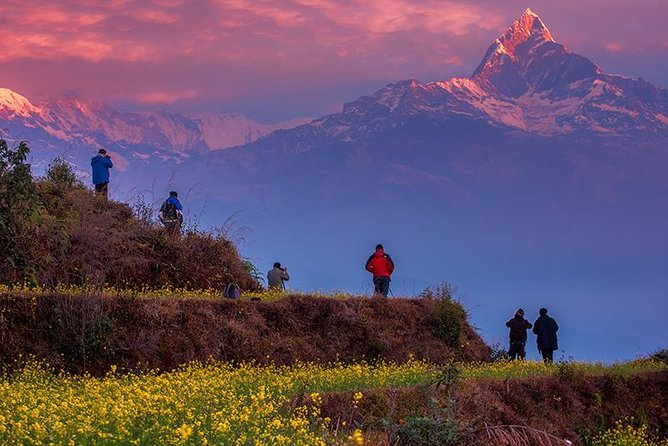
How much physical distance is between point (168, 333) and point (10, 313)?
15.3 ft

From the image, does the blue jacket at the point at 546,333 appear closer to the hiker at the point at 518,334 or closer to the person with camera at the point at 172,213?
the hiker at the point at 518,334

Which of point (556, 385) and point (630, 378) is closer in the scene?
point (556, 385)

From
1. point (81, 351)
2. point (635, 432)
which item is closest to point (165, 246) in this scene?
point (81, 351)

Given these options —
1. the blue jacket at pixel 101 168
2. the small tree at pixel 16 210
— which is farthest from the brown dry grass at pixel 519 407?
the blue jacket at pixel 101 168

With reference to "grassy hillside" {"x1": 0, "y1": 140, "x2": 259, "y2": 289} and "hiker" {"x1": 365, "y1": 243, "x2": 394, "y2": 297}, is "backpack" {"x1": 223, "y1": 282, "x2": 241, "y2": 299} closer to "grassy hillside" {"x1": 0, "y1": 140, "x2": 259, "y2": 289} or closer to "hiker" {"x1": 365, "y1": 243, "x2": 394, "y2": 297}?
"grassy hillside" {"x1": 0, "y1": 140, "x2": 259, "y2": 289}

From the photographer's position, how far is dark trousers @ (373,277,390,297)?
38875mm

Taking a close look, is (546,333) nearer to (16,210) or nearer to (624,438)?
(624,438)

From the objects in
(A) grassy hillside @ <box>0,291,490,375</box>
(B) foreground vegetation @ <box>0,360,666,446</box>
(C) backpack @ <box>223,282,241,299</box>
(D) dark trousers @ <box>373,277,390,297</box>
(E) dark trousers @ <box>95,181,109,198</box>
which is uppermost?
(E) dark trousers @ <box>95,181,109,198</box>

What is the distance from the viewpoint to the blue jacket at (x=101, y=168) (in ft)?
140

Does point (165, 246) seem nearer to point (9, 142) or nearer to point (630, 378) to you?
point (9, 142)

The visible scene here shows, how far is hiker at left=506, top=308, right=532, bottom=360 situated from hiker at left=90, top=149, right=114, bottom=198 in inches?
704

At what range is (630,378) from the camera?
30.9 metres

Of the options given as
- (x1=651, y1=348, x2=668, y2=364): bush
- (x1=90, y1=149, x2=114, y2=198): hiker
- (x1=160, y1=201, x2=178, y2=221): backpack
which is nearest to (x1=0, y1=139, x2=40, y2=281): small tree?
(x1=160, y1=201, x2=178, y2=221): backpack

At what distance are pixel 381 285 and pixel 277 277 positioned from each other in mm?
4731
